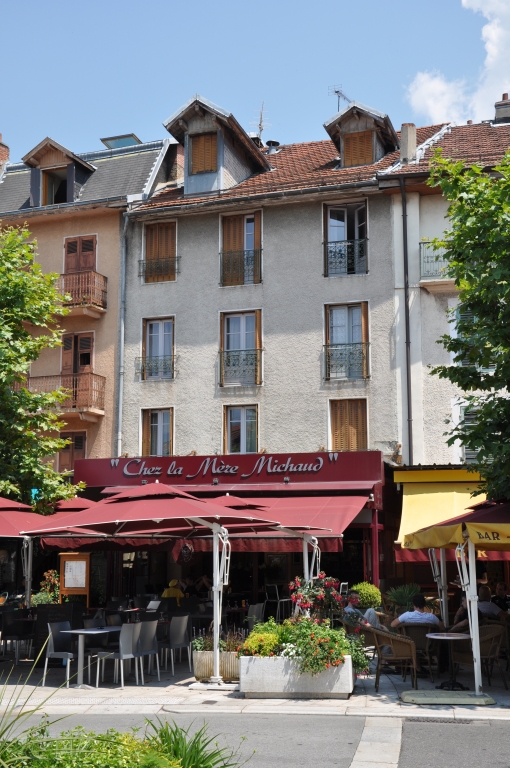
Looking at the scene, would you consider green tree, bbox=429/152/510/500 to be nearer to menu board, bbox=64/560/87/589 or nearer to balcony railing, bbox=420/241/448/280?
balcony railing, bbox=420/241/448/280

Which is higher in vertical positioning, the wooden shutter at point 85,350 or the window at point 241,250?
the window at point 241,250

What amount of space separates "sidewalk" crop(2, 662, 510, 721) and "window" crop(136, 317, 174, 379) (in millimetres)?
12234

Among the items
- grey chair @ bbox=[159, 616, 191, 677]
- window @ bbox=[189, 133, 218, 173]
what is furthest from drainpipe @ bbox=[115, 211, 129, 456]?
grey chair @ bbox=[159, 616, 191, 677]

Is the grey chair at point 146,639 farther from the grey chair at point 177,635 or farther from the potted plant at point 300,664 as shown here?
the potted plant at point 300,664

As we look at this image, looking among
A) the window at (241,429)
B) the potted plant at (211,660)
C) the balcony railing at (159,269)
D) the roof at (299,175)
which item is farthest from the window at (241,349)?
the potted plant at (211,660)

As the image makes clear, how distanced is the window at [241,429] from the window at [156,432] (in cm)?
171

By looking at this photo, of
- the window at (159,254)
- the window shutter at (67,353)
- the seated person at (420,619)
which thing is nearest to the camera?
the seated person at (420,619)

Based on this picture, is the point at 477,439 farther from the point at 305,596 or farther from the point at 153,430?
the point at 153,430

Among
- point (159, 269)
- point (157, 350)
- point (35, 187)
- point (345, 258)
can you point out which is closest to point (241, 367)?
point (157, 350)

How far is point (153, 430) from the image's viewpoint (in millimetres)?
24766

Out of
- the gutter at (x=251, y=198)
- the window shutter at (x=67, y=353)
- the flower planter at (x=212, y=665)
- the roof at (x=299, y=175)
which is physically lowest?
the flower planter at (x=212, y=665)

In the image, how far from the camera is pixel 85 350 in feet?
83.9

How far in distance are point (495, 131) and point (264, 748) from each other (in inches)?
877

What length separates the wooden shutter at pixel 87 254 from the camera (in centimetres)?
2575
